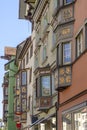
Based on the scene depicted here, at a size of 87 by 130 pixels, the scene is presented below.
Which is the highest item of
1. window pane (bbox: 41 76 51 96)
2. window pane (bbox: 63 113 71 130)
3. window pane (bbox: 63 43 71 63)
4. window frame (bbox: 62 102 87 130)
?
window pane (bbox: 63 43 71 63)

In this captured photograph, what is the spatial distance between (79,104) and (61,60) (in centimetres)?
378

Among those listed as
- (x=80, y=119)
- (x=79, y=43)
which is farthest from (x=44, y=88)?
(x=80, y=119)

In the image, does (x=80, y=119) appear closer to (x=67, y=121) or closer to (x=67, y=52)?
(x=67, y=121)

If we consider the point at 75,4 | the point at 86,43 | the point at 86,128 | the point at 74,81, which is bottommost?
the point at 86,128

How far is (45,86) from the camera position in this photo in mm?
29750

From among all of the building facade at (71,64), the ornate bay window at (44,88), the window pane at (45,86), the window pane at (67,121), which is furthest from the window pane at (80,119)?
the window pane at (45,86)

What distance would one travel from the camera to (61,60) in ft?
76.7

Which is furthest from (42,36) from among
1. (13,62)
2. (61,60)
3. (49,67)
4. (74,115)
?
(13,62)

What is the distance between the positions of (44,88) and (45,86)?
17 centimetres

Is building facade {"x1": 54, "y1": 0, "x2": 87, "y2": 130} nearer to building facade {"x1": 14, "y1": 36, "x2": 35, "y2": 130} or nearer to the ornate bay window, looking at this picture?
the ornate bay window

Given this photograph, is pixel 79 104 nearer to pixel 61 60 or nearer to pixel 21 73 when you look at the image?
pixel 61 60

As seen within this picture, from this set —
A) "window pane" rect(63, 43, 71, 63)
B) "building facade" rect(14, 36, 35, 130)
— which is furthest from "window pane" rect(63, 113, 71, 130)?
"building facade" rect(14, 36, 35, 130)

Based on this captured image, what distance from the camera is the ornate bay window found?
29291 mm

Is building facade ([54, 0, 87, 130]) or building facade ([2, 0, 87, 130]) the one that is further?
building facade ([2, 0, 87, 130])
